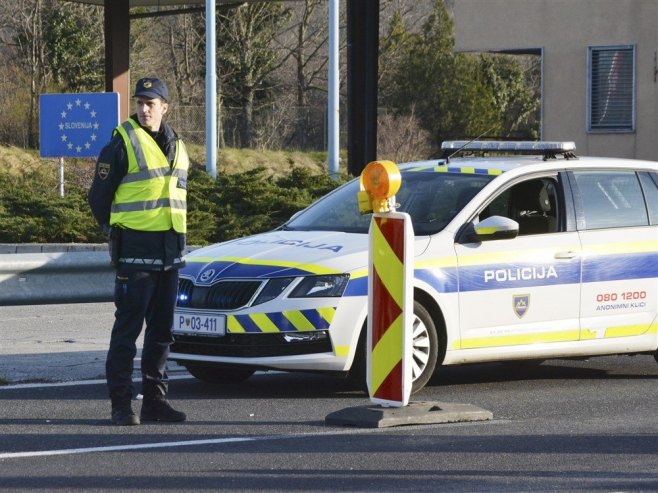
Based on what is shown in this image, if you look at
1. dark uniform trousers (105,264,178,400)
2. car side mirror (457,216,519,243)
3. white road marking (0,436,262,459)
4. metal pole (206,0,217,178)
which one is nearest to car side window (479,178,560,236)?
car side mirror (457,216,519,243)

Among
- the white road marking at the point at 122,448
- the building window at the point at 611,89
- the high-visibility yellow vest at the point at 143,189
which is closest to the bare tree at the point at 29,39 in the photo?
the building window at the point at 611,89

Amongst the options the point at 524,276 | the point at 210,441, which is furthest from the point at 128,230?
the point at 524,276

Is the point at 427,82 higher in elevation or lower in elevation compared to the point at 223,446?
higher

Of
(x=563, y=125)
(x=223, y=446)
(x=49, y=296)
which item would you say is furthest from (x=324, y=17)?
(x=223, y=446)

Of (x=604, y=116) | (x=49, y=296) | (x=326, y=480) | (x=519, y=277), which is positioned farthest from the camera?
(x=604, y=116)

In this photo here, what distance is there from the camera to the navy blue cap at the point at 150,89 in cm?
774

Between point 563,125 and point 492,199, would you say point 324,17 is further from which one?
point 492,199

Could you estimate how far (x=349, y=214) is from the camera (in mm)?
10016

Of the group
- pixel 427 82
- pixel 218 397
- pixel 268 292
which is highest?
pixel 427 82

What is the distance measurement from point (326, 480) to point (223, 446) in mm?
987

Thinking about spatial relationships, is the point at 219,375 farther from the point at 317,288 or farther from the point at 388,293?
the point at 388,293

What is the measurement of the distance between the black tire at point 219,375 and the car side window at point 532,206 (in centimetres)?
199

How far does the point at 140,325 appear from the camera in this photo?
795 centimetres

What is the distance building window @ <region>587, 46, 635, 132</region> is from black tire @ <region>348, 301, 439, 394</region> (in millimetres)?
15710
